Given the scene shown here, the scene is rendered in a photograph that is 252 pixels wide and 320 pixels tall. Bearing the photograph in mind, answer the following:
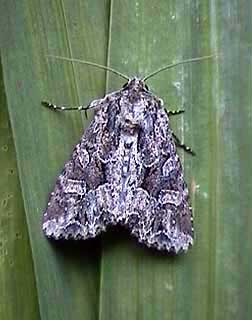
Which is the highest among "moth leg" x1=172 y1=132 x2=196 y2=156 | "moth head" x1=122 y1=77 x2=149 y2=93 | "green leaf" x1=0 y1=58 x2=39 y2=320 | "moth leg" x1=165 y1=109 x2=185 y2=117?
"moth head" x1=122 y1=77 x2=149 y2=93

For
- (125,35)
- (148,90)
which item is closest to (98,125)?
(148,90)

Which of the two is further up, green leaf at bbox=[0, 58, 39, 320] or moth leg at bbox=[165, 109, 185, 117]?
moth leg at bbox=[165, 109, 185, 117]

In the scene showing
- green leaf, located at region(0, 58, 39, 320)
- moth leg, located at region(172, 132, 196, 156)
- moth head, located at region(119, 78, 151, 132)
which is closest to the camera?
green leaf, located at region(0, 58, 39, 320)

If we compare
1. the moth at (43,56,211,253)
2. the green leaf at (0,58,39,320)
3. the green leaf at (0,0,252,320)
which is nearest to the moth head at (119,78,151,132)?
the moth at (43,56,211,253)

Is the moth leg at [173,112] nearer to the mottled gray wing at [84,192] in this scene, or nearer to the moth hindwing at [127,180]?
the moth hindwing at [127,180]

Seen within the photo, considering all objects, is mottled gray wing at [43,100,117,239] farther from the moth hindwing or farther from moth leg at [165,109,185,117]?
moth leg at [165,109,185,117]

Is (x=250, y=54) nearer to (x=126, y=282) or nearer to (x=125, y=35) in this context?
(x=125, y=35)

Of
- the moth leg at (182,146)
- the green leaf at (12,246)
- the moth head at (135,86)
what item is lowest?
the green leaf at (12,246)

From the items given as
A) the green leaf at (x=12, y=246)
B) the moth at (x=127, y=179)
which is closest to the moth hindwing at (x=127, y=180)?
the moth at (x=127, y=179)
